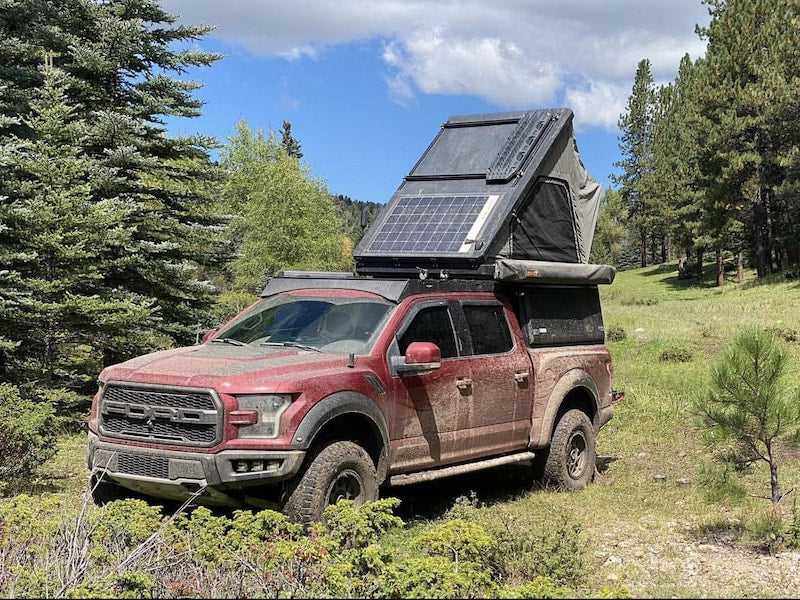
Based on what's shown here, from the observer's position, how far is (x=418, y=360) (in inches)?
265

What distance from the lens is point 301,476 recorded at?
5996 mm

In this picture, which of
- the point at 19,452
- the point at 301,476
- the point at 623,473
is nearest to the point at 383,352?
the point at 301,476

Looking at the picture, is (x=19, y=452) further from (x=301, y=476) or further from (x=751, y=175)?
(x=751, y=175)

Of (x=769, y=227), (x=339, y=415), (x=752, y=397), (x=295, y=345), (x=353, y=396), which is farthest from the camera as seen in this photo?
(x=769, y=227)

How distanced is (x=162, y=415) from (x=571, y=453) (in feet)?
15.8

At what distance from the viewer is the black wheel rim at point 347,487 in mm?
6188

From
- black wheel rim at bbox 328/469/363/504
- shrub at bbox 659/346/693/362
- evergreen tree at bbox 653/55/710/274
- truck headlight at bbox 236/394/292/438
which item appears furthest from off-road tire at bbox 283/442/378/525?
evergreen tree at bbox 653/55/710/274

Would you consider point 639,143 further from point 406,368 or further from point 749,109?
point 406,368

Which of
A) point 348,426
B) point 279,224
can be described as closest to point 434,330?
point 348,426

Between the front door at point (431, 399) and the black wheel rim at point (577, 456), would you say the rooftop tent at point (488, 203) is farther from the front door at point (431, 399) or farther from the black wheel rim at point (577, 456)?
the black wheel rim at point (577, 456)

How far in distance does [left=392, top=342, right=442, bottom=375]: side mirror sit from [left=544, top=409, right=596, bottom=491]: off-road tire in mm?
2470

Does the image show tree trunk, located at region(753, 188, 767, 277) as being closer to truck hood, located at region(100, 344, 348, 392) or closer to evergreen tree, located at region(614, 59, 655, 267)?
evergreen tree, located at region(614, 59, 655, 267)

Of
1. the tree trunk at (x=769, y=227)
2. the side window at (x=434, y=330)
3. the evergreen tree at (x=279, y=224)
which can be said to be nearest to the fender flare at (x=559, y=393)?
the side window at (x=434, y=330)

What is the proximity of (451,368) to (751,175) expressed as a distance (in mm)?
36066
